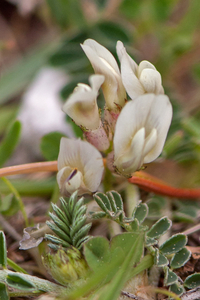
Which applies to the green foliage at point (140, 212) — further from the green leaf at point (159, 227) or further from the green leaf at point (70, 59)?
the green leaf at point (70, 59)

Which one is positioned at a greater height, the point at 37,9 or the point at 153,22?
the point at 37,9

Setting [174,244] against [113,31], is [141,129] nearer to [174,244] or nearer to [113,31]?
[174,244]

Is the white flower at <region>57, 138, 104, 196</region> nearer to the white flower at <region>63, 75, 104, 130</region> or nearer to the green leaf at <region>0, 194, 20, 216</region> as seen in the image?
the white flower at <region>63, 75, 104, 130</region>

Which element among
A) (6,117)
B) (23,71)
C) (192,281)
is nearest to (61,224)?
(192,281)

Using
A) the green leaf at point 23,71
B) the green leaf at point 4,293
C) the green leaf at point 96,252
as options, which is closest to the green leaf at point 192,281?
the green leaf at point 96,252

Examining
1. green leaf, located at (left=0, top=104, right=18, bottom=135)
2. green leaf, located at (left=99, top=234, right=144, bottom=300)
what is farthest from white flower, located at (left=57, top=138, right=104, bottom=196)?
green leaf, located at (left=0, top=104, right=18, bottom=135)

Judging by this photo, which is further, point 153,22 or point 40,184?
point 153,22

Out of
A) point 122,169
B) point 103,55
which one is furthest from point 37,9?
point 122,169

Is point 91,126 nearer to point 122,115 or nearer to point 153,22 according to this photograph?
point 122,115
